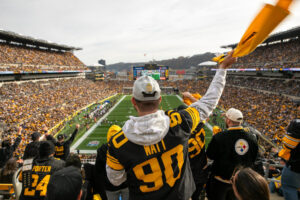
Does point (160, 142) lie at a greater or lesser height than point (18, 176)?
greater

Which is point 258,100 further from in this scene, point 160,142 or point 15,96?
point 15,96

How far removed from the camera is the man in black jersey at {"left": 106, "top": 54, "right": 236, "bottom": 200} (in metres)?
1.33

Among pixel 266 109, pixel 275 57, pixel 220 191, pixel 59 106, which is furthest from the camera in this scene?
pixel 275 57

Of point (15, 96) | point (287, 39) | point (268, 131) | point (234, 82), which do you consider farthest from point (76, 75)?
point (287, 39)

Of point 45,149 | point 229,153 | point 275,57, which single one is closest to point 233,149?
point 229,153

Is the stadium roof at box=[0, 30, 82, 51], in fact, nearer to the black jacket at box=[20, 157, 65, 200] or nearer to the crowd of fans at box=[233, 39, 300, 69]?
the black jacket at box=[20, 157, 65, 200]

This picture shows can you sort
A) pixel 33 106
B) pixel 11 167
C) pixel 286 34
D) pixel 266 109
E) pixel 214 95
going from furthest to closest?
pixel 286 34
pixel 33 106
pixel 266 109
pixel 11 167
pixel 214 95

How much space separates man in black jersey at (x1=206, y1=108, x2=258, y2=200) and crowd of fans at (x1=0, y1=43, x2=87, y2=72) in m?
30.5

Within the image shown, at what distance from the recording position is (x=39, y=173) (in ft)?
8.04

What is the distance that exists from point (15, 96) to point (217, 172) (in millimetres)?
27319

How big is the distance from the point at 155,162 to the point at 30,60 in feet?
128

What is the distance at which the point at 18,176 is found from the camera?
2.80 meters

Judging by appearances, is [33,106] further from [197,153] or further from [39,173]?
[197,153]

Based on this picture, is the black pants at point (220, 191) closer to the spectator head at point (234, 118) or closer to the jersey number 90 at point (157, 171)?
the spectator head at point (234, 118)
